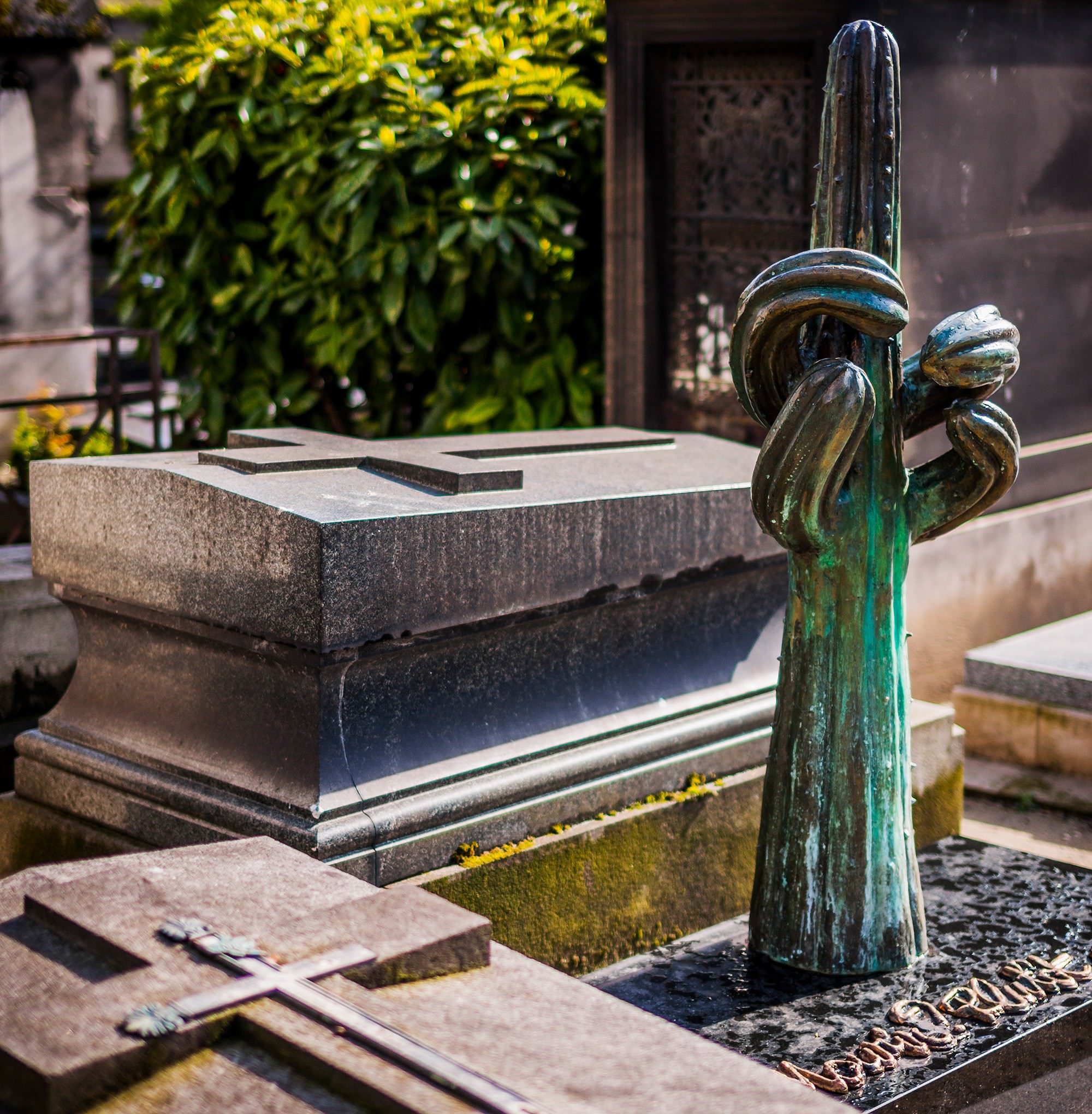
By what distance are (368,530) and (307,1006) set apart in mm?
1235

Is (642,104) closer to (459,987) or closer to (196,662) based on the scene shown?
(196,662)

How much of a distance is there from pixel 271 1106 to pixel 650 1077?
20.2 inches

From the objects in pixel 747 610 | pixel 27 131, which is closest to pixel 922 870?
pixel 747 610

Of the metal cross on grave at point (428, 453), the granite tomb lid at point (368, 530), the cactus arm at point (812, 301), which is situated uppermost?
the cactus arm at point (812, 301)

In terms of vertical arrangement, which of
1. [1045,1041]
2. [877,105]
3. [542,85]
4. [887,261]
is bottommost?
[1045,1041]

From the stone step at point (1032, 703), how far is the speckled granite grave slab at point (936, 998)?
5.00ft

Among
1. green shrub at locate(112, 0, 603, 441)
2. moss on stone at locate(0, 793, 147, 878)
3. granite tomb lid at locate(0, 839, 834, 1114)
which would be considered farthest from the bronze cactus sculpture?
green shrub at locate(112, 0, 603, 441)

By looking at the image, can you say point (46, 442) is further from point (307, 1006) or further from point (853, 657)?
point (307, 1006)

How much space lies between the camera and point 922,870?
416 centimetres

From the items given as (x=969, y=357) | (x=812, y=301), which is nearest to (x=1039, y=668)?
(x=969, y=357)

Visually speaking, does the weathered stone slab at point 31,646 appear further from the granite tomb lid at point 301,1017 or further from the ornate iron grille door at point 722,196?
the ornate iron grille door at point 722,196

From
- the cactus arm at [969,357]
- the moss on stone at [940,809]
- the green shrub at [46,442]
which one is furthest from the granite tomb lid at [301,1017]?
the green shrub at [46,442]

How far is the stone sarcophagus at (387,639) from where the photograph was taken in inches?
132

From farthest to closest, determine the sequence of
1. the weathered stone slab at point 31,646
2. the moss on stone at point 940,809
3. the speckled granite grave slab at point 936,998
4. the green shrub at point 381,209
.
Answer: the green shrub at point 381,209
the weathered stone slab at point 31,646
the moss on stone at point 940,809
the speckled granite grave slab at point 936,998
